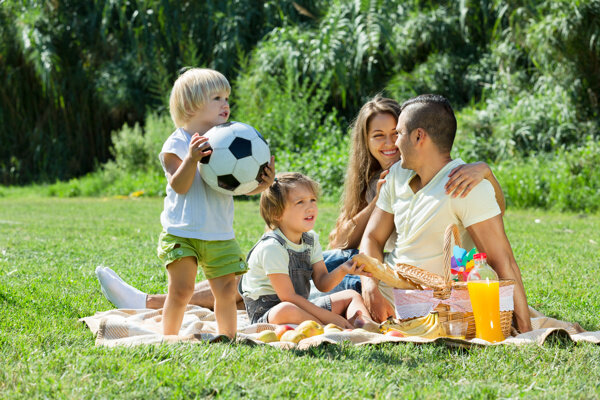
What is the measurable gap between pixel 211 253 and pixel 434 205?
116cm

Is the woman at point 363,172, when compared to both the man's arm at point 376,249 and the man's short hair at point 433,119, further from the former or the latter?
the man's short hair at point 433,119

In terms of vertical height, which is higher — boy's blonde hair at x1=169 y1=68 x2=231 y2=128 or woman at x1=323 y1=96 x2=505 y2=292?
boy's blonde hair at x1=169 y1=68 x2=231 y2=128

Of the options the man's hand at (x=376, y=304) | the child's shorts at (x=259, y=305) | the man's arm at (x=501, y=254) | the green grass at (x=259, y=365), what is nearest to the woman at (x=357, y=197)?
the green grass at (x=259, y=365)

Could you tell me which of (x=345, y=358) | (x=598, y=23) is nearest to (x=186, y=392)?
(x=345, y=358)

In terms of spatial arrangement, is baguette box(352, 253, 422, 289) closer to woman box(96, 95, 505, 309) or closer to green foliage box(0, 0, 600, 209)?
woman box(96, 95, 505, 309)

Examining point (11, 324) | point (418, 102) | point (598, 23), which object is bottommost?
point (11, 324)

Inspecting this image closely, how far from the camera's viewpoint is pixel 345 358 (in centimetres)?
296

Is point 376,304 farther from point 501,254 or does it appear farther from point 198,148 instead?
point 198,148

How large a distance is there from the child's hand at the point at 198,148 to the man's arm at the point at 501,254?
4.56ft

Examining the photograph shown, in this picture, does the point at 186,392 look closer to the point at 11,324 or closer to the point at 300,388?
the point at 300,388

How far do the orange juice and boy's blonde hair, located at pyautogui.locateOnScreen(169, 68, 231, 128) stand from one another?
156cm

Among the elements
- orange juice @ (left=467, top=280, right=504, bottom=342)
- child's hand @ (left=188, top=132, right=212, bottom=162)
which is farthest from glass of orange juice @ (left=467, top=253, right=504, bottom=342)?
child's hand @ (left=188, top=132, right=212, bottom=162)

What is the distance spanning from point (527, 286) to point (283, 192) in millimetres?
2203

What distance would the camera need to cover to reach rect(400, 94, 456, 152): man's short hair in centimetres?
363
